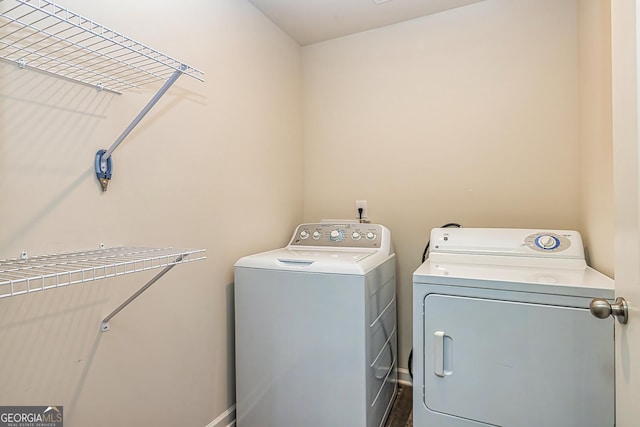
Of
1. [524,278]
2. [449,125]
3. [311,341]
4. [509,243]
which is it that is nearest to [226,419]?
[311,341]

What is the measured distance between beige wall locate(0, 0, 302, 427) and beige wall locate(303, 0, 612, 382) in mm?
482

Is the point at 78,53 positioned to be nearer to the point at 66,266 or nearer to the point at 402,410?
the point at 66,266

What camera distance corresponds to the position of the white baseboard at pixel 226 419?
1671 millimetres

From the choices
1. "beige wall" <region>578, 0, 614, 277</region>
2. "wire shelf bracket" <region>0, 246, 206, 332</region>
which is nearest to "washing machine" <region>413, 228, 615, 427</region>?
"beige wall" <region>578, 0, 614, 277</region>

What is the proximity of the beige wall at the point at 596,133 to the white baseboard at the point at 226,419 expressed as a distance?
1.89 metres

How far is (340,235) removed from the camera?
2016mm

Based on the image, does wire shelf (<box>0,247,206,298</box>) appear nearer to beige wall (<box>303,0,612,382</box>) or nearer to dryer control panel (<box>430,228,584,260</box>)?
dryer control panel (<box>430,228,584,260</box>)

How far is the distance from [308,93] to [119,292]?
189cm

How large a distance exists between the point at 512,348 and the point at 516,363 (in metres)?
0.06

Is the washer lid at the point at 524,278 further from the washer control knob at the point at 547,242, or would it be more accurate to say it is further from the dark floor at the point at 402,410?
the dark floor at the point at 402,410

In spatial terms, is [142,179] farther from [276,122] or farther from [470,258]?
[470,258]

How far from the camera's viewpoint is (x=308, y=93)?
2.52m

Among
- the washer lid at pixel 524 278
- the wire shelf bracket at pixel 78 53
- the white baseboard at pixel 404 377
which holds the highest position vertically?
the wire shelf bracket at pixel 78 53

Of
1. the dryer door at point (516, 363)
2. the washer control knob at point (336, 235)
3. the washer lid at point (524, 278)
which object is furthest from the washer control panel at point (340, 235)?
the dryer door at point (516, 363)
